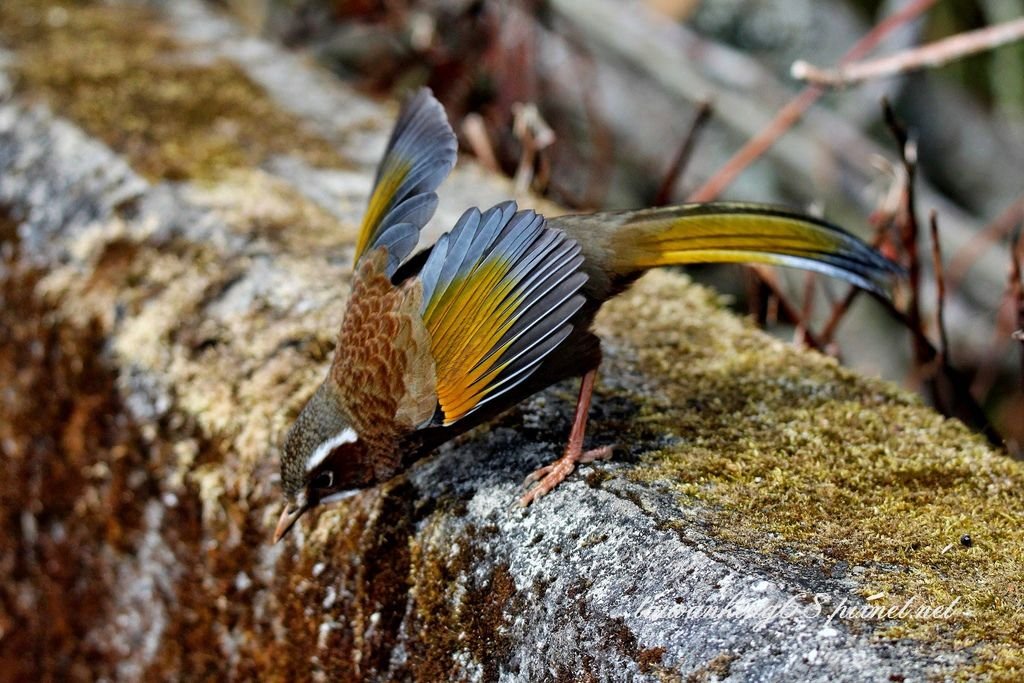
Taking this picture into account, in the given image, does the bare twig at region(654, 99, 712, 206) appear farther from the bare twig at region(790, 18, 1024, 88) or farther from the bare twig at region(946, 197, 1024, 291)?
the bare twig at region(946, 197, 1024, 291)

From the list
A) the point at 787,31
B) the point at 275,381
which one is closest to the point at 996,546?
the point at 275,381

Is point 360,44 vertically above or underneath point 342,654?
underneath

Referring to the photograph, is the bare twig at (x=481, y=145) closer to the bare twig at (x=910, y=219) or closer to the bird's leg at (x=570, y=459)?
the bare twig at (x=910, y=219)

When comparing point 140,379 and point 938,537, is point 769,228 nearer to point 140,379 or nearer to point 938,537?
point 938,537

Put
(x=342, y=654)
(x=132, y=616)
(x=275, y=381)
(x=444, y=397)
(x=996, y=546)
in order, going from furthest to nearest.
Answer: (x=132, y=616) < (x=275, y=381) < (x=342, y=654) < (x=444, y=397) < (x=996, y=546)

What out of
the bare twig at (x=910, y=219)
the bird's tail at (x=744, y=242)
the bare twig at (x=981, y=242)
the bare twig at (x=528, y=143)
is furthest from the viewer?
the bare twig at (x=528, y=143)

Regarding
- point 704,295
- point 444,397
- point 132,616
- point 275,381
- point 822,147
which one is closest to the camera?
point 444,397

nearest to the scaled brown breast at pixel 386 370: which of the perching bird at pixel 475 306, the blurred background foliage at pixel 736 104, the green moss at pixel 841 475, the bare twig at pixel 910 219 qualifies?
the perching bird at pixel 475 306
